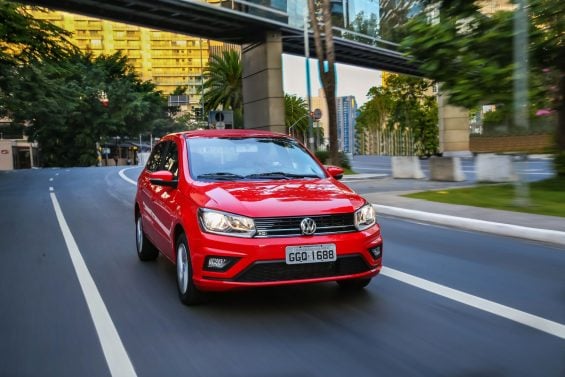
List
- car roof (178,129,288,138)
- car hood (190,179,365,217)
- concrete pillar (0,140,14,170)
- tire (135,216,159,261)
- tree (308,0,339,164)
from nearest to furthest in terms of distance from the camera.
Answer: car hood (190,179,365,217) → car roof (178,129,288,138) → tire (135,216,159,261) → tree (308,0,339,164) → concrete pillar (0,140,14,170)

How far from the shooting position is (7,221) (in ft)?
41.1

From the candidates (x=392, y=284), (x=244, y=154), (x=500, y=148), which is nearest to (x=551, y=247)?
(x=392, y=284)

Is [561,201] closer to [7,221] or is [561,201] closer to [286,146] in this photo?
[286,146]

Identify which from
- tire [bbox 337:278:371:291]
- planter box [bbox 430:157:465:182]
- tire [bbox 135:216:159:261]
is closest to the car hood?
tire [bbox 337:278:371:291]

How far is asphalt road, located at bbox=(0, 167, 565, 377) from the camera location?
3.96m

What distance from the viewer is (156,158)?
25.1 ft

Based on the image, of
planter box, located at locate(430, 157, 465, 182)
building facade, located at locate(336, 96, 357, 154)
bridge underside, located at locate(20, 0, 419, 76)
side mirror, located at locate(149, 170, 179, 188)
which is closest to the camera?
side mirror, located at locate(149, 170, 179, 188)

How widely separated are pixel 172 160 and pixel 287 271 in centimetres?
235

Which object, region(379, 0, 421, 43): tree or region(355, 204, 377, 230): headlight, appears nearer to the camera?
region(355, 204, 377, 230): headlight

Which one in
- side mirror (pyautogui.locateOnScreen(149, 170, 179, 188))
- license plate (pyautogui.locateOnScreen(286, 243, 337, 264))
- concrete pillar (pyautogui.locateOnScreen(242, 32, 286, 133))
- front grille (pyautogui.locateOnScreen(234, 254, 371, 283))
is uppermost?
concrete pillar (pyautogui.locateOnScreen(242, 32, 286, 133))

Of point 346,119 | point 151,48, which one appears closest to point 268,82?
point 346,119

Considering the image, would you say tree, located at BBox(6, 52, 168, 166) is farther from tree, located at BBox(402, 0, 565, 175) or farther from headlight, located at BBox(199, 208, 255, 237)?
headlight, located at BBox(199, 208, 255, 237)

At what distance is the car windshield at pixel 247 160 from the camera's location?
6008mm

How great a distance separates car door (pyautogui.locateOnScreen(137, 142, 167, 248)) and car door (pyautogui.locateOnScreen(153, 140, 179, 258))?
0.36 ft
